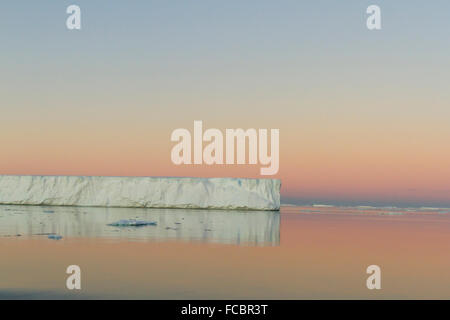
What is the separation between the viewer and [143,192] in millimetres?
21703

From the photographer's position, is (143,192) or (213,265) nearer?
(213,265)

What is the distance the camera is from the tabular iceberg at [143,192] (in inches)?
840

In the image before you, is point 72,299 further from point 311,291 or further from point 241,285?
point 311,291

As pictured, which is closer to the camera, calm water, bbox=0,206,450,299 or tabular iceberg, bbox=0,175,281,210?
calm water, bbox=0,206,450,299

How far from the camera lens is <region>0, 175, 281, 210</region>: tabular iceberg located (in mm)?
21344

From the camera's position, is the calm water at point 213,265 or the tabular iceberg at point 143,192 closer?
the calm water at point 213,265

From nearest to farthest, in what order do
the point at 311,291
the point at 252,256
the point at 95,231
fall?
the point at 311,291 → the point at 252,256 → the point at 95,231

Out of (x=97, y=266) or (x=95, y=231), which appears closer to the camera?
(x=97, y=266)

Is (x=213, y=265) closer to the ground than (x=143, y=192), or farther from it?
farther from it
